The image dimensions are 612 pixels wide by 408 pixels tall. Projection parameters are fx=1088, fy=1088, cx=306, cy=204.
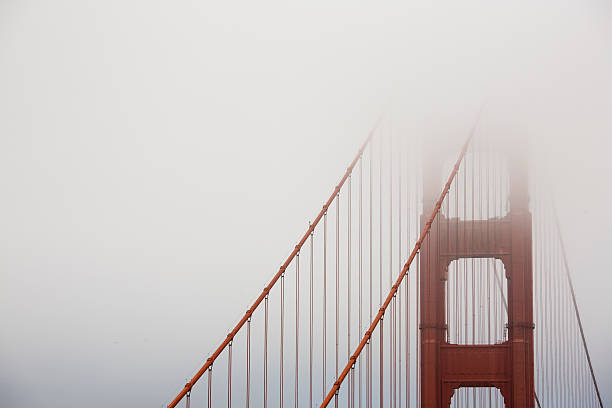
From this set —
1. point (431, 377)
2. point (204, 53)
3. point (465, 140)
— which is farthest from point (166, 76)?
point (431, 377)

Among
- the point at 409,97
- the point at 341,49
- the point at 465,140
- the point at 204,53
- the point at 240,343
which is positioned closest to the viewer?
the point at 465,140

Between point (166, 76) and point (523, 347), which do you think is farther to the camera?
point (166, 76)

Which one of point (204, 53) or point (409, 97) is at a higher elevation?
point (204, 53)

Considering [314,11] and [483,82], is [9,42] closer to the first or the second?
[314,11]

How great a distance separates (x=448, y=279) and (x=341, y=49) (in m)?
4.06

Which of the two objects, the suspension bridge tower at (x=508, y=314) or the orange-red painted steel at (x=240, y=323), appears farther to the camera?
the suspension bridge tower at (x=508, y=314)

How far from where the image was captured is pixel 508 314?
36.1 feet

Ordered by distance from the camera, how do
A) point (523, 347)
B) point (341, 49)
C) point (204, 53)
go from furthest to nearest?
point (204, 53) → point (341, 49) → point (523, 347)

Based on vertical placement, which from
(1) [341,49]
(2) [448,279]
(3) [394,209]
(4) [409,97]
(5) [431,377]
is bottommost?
(5) [431,377]

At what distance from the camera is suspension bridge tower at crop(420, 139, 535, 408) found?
10.9 meters

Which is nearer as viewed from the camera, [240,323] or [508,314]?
[240,323]

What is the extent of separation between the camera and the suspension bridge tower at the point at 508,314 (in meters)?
10.9

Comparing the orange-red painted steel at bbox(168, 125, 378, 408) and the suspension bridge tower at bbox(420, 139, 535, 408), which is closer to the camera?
the orange-red painted steel at bbox(168, 125, 378, 408)

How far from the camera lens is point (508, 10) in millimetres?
13156
